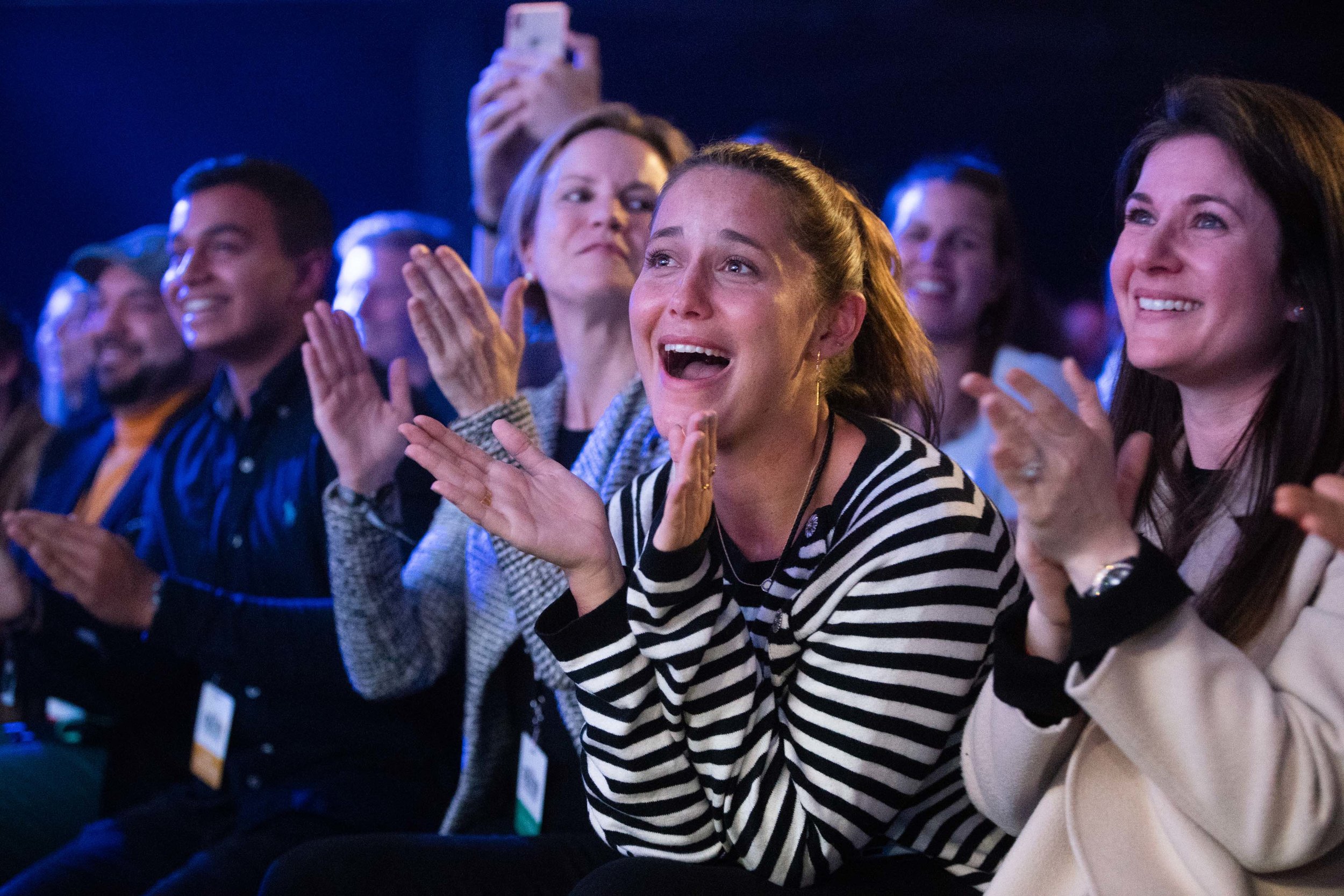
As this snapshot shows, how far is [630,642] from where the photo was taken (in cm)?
123

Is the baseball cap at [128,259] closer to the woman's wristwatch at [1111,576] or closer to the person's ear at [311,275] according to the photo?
the person's ear at [311,275]

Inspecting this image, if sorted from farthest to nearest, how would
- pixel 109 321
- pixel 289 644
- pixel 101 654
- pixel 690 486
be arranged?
1. pixel 109 321
2. pixel 101 654
3. pixel 289 644
4. pixel 690 486

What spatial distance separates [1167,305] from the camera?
125 centimetres

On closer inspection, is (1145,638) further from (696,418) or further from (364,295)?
(364,295)

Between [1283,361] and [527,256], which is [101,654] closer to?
[527,256]

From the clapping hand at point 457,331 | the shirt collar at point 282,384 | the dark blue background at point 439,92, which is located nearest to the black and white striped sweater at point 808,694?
the clapping hand at point 457,331

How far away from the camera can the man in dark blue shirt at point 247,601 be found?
1.89 meters

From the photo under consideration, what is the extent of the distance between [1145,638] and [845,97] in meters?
4.12

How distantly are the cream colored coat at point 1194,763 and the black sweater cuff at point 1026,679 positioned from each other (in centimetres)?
2

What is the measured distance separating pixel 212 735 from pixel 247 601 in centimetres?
30

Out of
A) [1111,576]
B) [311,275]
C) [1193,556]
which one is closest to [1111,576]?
[1111,576]

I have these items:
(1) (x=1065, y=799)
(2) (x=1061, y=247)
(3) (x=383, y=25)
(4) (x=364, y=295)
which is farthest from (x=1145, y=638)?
(3) (x=383, y=25)

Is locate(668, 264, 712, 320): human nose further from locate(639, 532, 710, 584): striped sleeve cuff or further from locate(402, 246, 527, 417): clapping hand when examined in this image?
locate(402, 246, 527, 417): clapping hand

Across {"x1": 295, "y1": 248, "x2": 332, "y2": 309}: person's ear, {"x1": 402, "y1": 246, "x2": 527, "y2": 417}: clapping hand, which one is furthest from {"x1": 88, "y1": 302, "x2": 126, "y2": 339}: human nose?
{"x1": 402, "y1": 246, "x2": 527, "y2": 417}: clapping hand
